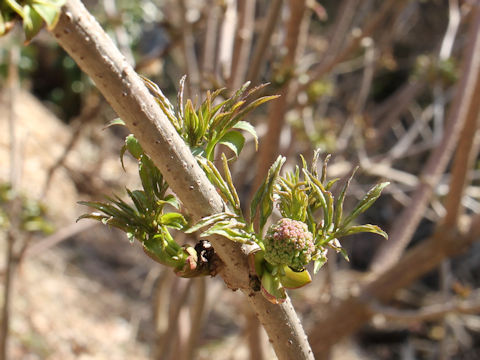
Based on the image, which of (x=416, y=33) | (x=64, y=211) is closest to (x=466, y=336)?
(x=416, y=33)

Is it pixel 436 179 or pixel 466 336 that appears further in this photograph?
pixel 466 336

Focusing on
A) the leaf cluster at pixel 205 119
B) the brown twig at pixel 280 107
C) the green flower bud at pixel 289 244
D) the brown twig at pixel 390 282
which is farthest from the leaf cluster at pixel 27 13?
the brown twig at pixel 390 282

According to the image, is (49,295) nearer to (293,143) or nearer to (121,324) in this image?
(121,324)

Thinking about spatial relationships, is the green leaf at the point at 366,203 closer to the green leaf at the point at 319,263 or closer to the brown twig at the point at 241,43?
the green leaf at the point at 319,263

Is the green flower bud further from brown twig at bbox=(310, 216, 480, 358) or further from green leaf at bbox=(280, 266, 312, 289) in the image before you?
brown twig at bbox=(310, 216, 480, 358)

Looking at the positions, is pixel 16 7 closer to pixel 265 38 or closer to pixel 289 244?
pixel 289 244
